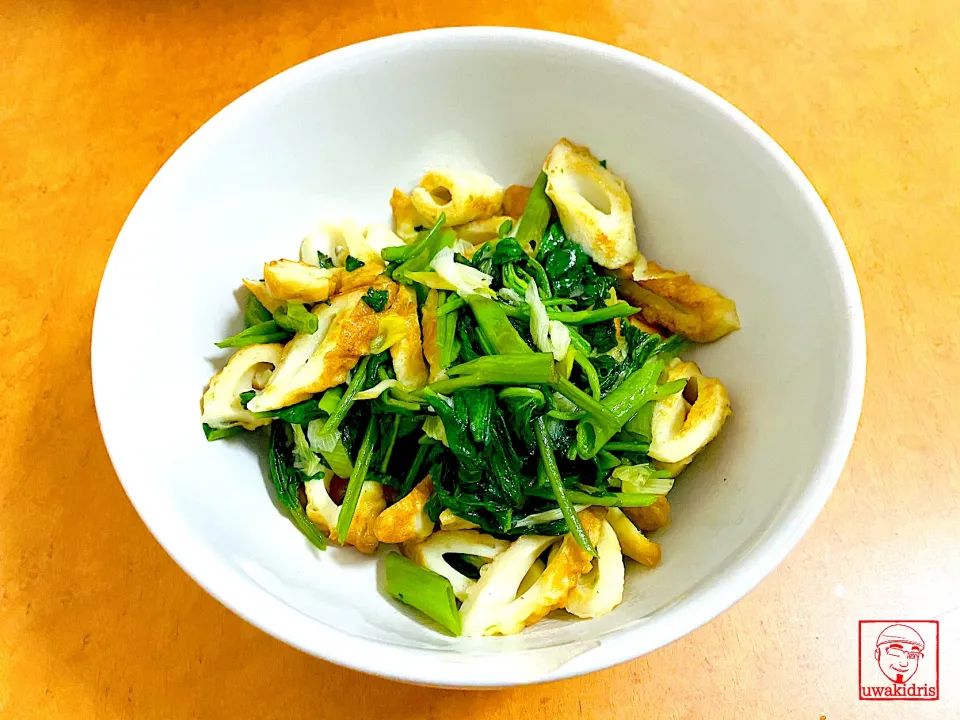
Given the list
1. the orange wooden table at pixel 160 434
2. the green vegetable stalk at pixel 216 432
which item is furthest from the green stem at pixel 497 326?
the orange wooden table at pixel 160 434

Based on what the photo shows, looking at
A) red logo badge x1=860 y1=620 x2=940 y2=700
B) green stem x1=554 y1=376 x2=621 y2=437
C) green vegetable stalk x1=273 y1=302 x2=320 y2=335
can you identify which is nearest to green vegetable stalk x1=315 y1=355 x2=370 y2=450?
green vegetable stalk x1=273 y1=302 x2=320 y2=335

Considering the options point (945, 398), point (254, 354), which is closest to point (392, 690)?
point (254, 354)

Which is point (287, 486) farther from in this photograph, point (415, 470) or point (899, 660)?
point (899, 660)

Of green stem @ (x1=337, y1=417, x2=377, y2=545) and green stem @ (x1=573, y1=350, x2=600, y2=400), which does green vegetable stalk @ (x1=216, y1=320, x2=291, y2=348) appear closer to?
green stem @ (x1=337, y1=417, x2=377, y2=545)

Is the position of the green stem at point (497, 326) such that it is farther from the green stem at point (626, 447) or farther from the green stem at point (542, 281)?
the green stem at point (626, 447)

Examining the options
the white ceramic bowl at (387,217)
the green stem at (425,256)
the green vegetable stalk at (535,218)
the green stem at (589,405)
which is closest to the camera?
the white ceramic bowl at (387,217)

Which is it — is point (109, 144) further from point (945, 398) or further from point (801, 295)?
point (945, 398)

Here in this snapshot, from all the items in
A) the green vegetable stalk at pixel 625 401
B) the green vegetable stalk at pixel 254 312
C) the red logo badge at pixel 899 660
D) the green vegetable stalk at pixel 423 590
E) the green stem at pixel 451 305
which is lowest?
the red logo badge at pixel 899 660
